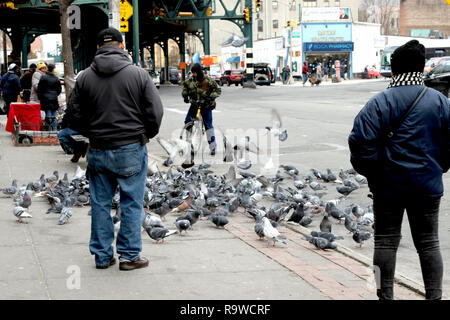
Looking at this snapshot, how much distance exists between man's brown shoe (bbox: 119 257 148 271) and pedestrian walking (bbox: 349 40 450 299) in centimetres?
213

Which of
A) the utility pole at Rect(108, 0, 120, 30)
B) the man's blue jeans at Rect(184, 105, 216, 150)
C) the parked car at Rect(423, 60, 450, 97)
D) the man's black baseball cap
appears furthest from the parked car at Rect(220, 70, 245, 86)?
the man's black baseball cap

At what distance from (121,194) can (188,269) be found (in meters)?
0.81

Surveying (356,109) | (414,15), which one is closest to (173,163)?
(356,109)

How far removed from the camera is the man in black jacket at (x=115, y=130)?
5863mm

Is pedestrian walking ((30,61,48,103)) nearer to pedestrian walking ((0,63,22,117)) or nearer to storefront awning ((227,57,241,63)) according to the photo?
pedestrian walking ((0,63,22,117))

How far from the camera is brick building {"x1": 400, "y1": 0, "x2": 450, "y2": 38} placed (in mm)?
105875

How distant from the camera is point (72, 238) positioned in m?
7.38

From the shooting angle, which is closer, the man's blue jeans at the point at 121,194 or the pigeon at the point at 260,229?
the man's blue jeans at the point at 121,194

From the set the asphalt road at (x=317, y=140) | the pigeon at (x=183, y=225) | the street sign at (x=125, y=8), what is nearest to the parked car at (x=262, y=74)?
the asphalt road at (x=317, y=140)

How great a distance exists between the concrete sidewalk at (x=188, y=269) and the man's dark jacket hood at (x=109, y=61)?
1596 millimetres

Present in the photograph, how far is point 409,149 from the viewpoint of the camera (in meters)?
4.68

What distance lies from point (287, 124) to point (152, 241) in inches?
570

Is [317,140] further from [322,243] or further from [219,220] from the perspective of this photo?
[322,243]

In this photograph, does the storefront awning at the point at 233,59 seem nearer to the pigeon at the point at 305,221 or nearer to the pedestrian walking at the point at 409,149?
the pigeon at the point at 305,221
